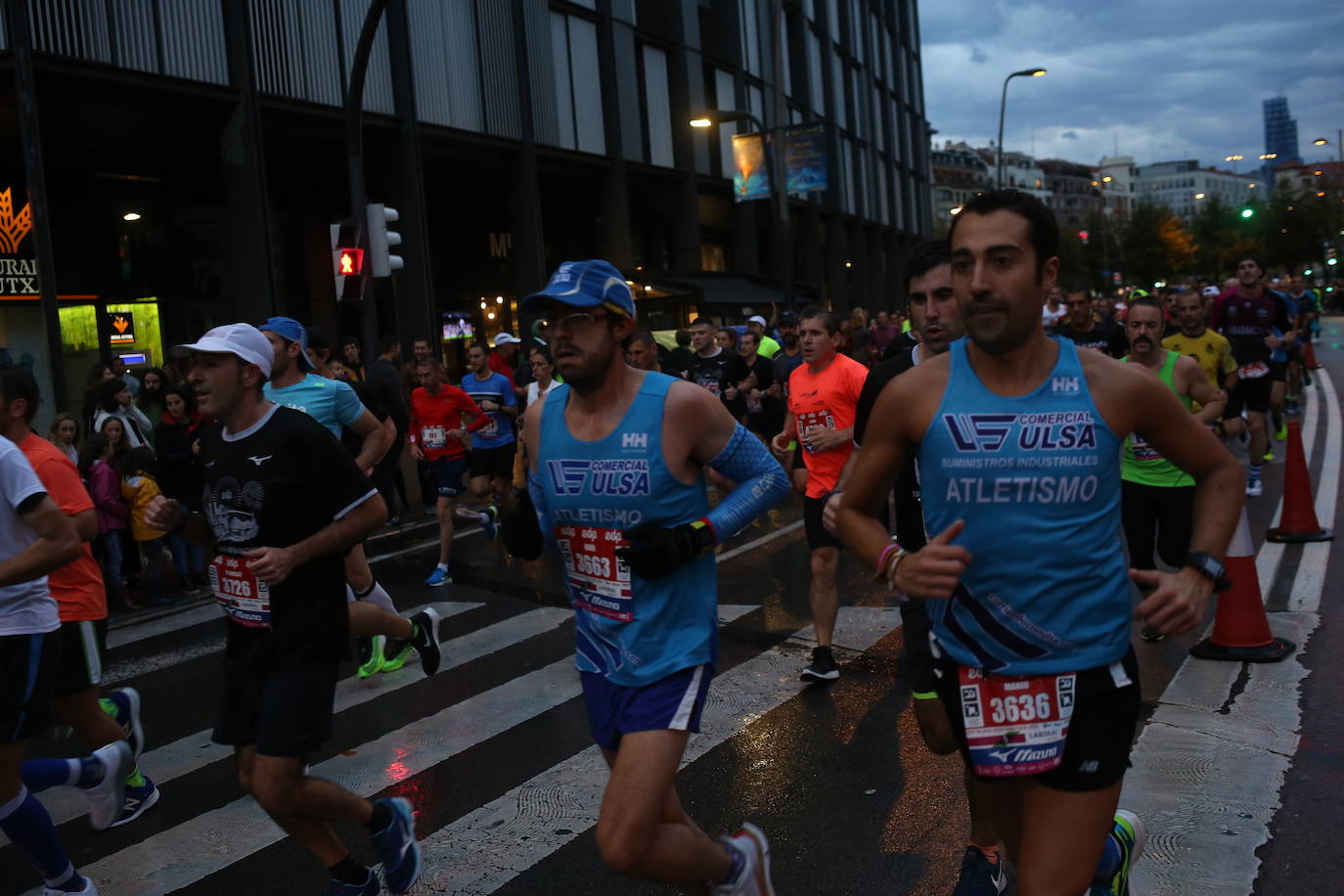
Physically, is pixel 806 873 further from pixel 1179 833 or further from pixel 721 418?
pixel 721 418

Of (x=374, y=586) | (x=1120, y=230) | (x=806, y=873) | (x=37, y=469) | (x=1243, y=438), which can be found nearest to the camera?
(x=806, y=873)

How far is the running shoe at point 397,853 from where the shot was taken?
14.2 feet

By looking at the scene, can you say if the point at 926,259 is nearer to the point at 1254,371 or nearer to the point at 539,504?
the point at 539,504

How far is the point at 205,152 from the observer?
20750 mm

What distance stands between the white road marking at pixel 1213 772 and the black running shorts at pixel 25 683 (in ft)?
12.3

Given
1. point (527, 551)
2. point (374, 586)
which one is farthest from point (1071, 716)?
point (374, 586)

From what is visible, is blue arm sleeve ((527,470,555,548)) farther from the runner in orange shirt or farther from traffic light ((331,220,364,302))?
traffic light ((331,220,364,302))

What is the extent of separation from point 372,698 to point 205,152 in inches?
641

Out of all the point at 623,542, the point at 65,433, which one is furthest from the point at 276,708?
the point at 65,433

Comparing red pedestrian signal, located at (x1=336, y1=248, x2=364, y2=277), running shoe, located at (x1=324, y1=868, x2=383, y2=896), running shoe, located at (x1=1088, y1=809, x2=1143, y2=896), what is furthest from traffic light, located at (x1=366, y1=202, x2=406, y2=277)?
running shoe, located at (x1=1088, y1=809, x2=1143, y2=896)

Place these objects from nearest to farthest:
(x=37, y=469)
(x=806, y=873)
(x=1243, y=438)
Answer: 1. (x=806, y=873)
2. (x=37, y=469)
3. (x=1243, y=438)

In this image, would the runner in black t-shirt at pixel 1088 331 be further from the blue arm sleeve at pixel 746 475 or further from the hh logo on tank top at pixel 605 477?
the hh logo on tank top at pixel 605 477

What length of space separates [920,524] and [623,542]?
1772mm

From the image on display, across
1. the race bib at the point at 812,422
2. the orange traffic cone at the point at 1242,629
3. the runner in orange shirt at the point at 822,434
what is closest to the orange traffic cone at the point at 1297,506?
the orange traffic cone at the point at 1242,629
